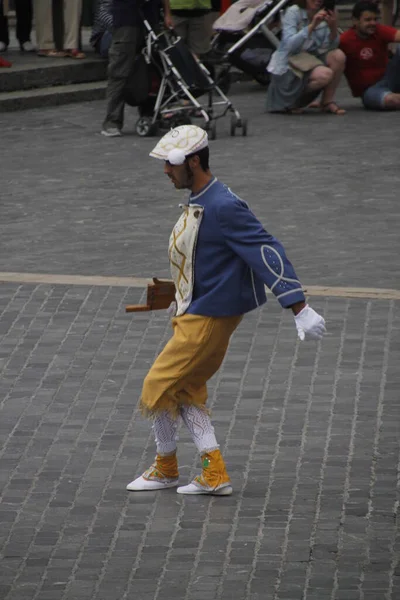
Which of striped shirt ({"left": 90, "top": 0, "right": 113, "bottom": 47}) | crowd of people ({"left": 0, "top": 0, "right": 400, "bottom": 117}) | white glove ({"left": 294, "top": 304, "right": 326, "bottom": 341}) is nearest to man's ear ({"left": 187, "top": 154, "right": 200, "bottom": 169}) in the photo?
white glove ({"left": 294, "top": 304, "right": 326, "bottom": 341})

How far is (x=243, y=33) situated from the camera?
16031 mm

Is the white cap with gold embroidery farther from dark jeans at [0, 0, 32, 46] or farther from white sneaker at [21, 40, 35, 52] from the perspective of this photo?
white sneaker at [21, 40, 35, 52]

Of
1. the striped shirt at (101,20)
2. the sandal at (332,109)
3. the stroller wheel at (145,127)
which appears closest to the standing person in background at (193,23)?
the striped shirt at (101,20)

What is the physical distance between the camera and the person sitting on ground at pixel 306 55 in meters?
15.4

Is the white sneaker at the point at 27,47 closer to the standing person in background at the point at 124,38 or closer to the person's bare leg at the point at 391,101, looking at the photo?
the standing person in background at the point at 124,38

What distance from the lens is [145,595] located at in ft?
17.1

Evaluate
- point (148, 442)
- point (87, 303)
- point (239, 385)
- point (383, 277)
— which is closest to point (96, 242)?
point (87, 303)

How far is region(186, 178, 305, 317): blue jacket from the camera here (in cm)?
583

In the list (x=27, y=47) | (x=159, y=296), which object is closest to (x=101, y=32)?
(x=27, y=47)

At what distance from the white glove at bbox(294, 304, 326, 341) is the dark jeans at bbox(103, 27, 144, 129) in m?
8.80

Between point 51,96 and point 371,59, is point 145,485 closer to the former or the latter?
point 371,59

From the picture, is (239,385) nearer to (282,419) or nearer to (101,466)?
(282,419)

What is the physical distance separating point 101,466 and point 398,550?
62.7 inches

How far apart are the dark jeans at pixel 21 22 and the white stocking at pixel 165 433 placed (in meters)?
12.2
